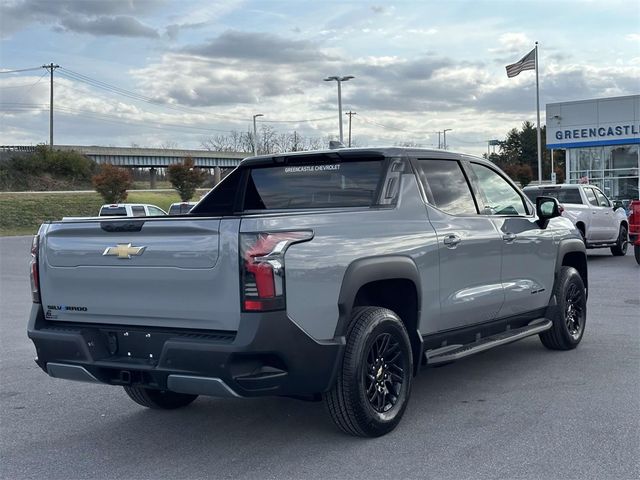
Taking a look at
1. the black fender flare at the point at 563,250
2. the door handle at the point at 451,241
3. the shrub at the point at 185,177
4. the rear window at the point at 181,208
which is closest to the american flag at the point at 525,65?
the rear window at the point at 181,208

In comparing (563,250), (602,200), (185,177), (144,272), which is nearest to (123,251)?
(144,272)

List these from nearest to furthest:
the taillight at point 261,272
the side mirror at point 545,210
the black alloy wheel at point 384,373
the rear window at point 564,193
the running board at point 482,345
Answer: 1. the taillight at point 261,272
2. the black alloy wheel at point 384,373
3. the running board at point 482,345
4. the side mirror at point 545,210
5. the rear window at point 564,193

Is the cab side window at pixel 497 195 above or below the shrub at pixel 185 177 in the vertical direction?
below

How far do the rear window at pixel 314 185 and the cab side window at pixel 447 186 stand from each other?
1.36 feet

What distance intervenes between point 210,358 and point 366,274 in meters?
1.14

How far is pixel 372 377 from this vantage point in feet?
16.6

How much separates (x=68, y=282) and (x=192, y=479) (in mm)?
1538

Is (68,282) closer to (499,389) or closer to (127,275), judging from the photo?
(127,275)

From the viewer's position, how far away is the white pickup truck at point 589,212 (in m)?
17.3

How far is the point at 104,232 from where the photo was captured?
4.84 meters

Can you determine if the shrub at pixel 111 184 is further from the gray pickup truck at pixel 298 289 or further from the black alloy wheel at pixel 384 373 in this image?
the black alloy wheel at pixel 384 373

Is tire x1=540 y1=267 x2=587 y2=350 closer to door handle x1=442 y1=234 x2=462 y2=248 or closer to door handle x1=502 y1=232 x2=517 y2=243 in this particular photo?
door handle x1=502 y1=232 x2=517 y2=243

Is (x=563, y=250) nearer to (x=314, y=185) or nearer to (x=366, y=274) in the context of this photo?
(x=314, y=185)

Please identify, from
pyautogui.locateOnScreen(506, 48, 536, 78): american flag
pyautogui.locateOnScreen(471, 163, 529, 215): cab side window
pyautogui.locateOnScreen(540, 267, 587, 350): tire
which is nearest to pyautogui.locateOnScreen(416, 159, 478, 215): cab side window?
pyautogui.locateOnScreen(471, 163, 529, 215): cab side window
